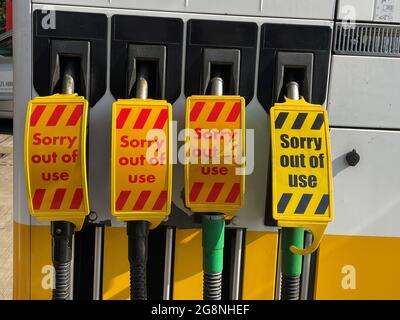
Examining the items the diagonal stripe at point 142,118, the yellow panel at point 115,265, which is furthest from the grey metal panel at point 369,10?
the yellow panel at point 115,265

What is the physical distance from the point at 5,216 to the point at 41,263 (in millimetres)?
3641

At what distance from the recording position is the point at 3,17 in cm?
1474

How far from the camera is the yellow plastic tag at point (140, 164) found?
1.61 meters

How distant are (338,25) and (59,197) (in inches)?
38.8

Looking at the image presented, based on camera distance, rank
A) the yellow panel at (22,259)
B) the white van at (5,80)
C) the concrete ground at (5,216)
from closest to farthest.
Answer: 1. the yellow panel at (22,259)
2. the concrete ground at (5,216)
3. the white van at (5,80)

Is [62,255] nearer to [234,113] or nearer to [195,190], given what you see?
[195,190]

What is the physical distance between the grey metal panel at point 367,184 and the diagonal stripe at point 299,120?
0.18 meters

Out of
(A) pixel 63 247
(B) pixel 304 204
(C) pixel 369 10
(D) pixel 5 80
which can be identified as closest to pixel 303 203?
(B) pixel 304 204

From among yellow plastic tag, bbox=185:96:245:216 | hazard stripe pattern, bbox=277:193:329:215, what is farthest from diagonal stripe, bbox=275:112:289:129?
hazard stripe pattern, bbox=277:193:329:215

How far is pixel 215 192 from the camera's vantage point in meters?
1.65

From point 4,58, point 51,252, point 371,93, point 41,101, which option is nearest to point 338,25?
point 371,93

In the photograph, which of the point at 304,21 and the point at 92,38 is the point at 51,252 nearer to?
the point at 92,38

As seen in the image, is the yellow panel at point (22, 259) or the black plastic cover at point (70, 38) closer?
the black plastic cover at point (70, 38)

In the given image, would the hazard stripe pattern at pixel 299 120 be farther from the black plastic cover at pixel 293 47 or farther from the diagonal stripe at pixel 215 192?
the diagonal stripe at pixel 215 192
